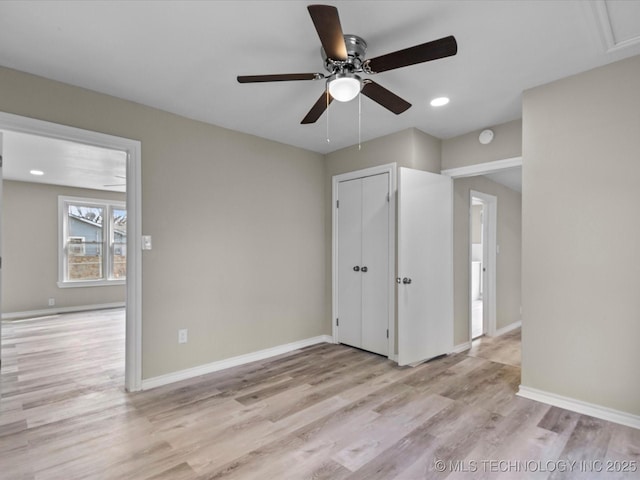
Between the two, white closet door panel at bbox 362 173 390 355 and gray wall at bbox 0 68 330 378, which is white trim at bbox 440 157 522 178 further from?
gray wall at bbox 0 68 330 378

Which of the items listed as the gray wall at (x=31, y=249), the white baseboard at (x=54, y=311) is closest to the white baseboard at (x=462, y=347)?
the white baseboard at (x=54, y=311)

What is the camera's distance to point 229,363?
3414 millimetres

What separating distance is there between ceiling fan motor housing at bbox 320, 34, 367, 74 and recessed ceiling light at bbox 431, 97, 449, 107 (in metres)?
1.04

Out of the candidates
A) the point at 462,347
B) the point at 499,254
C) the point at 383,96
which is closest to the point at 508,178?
the point at 499,254

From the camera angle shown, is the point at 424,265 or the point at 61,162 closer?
the point at 424,265

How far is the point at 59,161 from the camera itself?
15.6 feet

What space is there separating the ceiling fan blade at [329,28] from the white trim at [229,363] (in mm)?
2907

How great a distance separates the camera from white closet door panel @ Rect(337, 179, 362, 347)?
396 centimetres

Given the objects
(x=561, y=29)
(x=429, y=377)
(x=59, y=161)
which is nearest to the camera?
(x=561, y=29)

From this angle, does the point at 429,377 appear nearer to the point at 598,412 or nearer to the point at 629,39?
the point at 598,412

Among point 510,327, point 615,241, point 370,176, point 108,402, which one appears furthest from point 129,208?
point 510,327

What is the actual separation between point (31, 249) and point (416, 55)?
7219 millimetres

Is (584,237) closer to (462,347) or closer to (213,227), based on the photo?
(462,347)

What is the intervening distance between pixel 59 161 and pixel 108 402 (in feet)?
12.6
